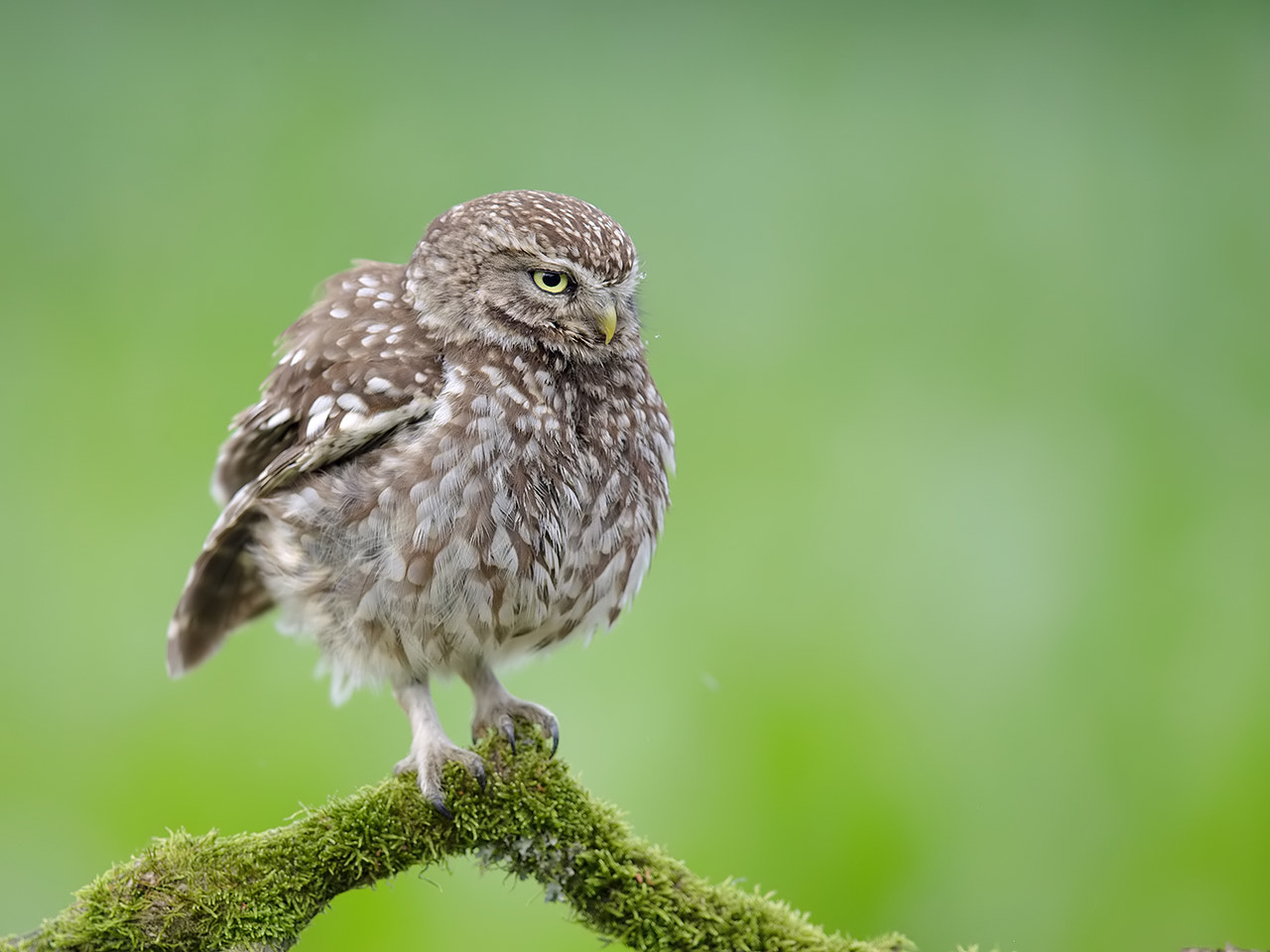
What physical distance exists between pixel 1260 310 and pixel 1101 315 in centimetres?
56

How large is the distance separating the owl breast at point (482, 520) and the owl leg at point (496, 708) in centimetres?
6

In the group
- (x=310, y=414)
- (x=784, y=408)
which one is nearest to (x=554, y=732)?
(x=310, y=414)

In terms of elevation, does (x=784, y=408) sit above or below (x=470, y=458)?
above

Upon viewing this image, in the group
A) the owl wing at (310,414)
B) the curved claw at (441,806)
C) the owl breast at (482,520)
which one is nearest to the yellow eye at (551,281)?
the owl breast at (482,520)

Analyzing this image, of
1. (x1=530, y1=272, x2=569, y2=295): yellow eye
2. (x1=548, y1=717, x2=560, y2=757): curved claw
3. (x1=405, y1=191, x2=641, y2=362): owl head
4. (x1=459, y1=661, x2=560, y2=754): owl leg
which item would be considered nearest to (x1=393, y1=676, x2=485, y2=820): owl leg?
(x1=459, y1=661, x2=560, y2=754): owl leg

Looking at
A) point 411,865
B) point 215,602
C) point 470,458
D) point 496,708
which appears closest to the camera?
point 411,865

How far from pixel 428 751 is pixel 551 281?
894mm

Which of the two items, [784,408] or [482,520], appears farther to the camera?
[784,408]

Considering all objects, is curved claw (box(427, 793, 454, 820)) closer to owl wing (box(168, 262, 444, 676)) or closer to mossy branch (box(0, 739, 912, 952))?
mossy branch (box(0, 739, 912, 952))

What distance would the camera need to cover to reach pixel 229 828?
340cm

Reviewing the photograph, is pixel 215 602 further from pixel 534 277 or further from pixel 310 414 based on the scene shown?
pixel 534 277

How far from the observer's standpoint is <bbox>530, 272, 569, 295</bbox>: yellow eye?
2.38 metres

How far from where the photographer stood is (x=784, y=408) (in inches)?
163

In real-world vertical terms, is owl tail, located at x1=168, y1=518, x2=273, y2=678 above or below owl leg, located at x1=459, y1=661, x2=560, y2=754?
above
